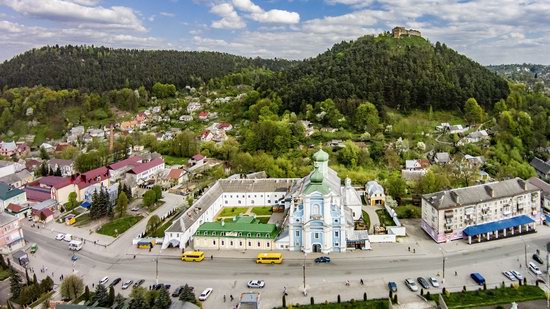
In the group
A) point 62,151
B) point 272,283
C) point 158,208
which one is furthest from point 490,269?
point 62,151

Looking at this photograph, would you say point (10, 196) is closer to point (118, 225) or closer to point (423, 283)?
point (118, 225)

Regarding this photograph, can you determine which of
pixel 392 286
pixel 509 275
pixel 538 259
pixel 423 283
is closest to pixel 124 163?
pixel 392 286

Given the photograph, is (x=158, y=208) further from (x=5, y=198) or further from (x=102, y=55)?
(x=102, y=55)

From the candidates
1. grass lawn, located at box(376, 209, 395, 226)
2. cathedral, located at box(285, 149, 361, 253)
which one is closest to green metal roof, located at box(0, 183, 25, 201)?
cathedral, located at box(285, 149, 361, 253)

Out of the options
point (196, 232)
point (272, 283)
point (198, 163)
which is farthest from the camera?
point (198, 163)

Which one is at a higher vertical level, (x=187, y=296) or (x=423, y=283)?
(x=187, y=296)

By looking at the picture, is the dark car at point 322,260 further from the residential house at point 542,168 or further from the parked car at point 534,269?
the residential house at point 542,168
